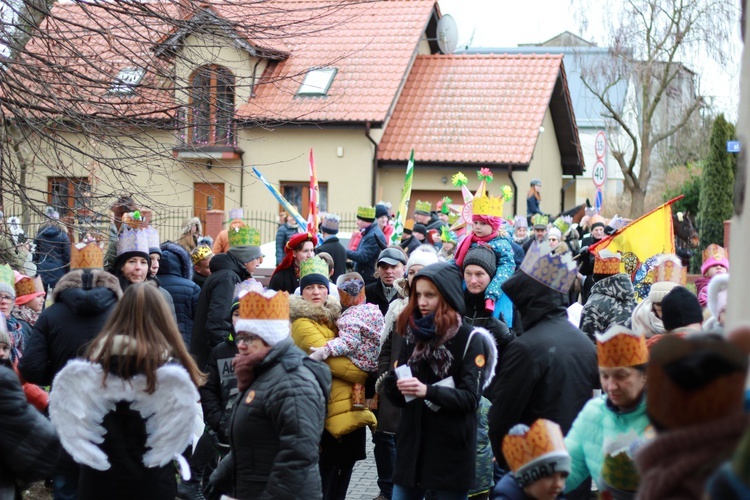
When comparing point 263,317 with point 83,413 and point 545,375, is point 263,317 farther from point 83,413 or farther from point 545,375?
point 545,375

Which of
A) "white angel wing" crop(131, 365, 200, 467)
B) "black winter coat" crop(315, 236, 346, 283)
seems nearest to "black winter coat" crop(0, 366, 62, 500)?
"white angel wing" crop(131, 365, 200, 467)

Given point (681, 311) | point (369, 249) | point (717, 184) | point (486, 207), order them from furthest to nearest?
point (717, 184) < point (369, 249) < point (486, 207) < point (681, 311)

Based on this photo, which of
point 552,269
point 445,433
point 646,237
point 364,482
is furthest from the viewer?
point 646,237

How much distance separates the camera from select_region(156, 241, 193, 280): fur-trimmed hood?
9.95 meters

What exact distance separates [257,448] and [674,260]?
421cm

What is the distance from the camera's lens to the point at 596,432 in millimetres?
4578

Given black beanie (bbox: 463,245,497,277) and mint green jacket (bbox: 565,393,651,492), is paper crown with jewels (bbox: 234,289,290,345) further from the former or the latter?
black beanie (bbox: 463,245,497,277)

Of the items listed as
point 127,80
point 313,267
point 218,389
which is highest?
point 127,80

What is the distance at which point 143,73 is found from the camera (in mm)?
8953

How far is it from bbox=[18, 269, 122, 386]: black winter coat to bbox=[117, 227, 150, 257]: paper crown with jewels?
1644 mm

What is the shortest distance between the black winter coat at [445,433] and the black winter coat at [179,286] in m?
4.23

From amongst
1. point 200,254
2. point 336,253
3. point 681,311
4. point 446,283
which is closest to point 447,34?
point 336,253

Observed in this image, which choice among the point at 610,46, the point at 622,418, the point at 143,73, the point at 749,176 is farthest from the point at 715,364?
the point at 610,46

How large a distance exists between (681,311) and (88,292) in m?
3.66
